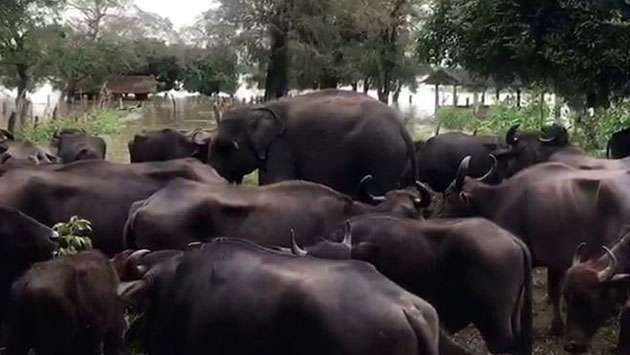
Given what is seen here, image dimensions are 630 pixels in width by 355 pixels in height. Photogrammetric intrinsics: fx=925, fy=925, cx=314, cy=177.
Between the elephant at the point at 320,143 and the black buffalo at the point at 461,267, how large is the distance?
4.10 meters

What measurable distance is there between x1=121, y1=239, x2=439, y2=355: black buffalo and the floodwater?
15.5m

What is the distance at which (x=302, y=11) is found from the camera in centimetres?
4256

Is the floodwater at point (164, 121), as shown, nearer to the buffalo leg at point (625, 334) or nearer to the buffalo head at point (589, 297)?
the buffalo head at point (589, 297)

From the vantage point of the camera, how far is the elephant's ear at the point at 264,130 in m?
12.3

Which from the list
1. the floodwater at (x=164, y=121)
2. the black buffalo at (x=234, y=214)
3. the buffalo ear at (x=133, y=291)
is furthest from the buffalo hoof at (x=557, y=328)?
the floodwater at (x=164, y=121)

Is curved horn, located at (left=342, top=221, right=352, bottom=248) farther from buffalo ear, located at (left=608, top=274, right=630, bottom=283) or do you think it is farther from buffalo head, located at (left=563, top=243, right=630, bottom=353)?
buffalo ear, located at (left=608, top=274, right=630, bottom=283)

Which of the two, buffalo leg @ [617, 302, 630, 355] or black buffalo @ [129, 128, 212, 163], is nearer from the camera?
buffalo leg @ [617, 302, 630, 355]

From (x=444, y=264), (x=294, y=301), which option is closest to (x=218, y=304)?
(x=294, y=301)

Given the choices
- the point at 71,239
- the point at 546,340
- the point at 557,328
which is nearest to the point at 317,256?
the point at 71,239

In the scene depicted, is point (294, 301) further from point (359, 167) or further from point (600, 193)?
point (359, 167)

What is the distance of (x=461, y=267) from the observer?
752 cm

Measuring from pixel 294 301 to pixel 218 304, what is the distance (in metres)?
0.60

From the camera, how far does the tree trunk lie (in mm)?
42375

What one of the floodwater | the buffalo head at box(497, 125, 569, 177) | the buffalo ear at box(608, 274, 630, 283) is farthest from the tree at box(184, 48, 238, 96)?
the buffalo ear at box(608, 274, 630, 283)
